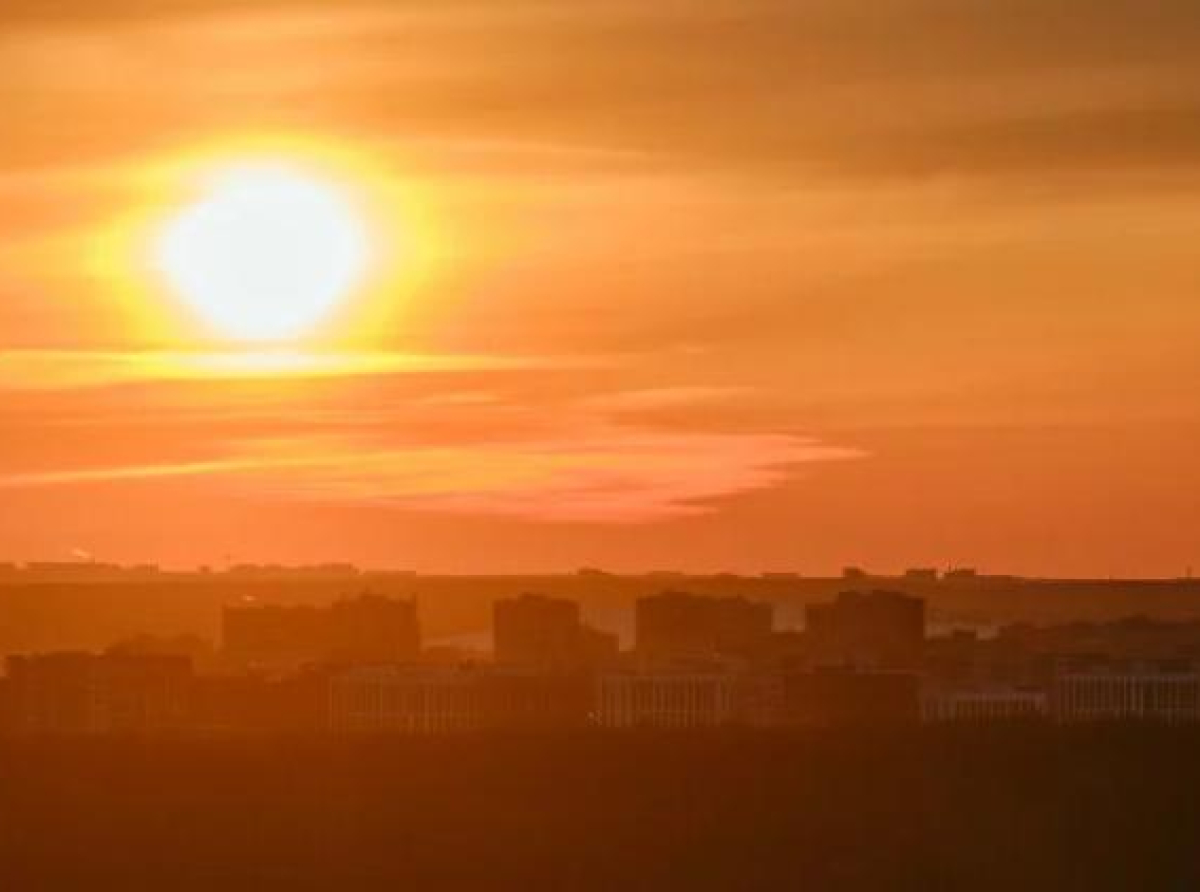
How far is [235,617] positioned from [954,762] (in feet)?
278

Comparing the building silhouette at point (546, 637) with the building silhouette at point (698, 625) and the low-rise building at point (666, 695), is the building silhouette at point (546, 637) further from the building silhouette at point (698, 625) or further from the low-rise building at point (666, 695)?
the low-rise building at point (666, 695)

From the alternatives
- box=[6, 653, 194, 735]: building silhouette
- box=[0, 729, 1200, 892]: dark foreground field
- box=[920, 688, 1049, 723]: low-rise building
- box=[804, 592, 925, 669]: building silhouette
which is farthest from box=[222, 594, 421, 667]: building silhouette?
box=[0, 729, 1200, 892]: dark foreground field

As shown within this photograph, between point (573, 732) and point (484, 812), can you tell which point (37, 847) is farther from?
point (573, 732)

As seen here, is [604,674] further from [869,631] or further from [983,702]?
[869,631]

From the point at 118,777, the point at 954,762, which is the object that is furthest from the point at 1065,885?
the point at 118,777

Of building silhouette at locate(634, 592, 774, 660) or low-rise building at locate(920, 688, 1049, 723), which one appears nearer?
low-rise building at locate(920, 688, 1049, 723)

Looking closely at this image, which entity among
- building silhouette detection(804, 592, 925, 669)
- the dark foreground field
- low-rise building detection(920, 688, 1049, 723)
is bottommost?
the dark foreground field

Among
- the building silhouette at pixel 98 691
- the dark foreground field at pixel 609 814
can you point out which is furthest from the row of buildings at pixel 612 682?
the dark foreground field at pixel 609 814

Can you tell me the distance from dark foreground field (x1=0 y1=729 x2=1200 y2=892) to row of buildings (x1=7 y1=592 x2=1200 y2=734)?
13.9ft

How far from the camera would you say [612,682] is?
78938 millimetres

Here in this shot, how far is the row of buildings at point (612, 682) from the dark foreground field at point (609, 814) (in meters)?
4.25

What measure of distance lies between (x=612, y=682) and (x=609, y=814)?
42.2 meters

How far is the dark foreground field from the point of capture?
115ft

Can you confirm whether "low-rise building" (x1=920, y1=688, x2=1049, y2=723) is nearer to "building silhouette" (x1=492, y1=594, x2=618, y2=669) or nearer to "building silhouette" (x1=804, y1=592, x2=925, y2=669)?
"building silhouette" (x1=804, y1=592, x2=925, y2=669)
